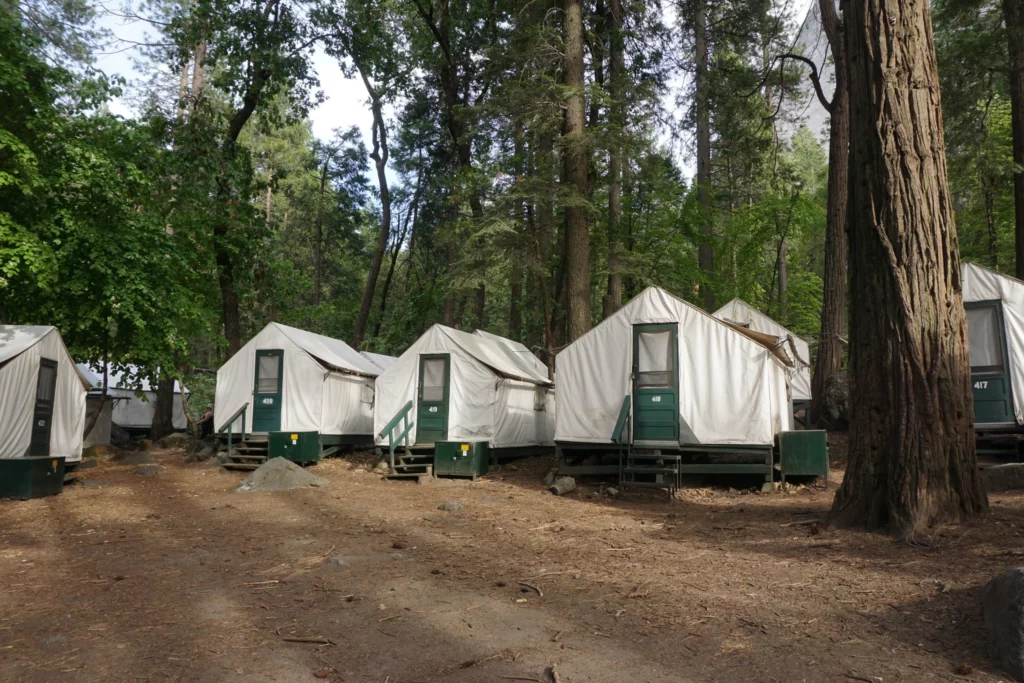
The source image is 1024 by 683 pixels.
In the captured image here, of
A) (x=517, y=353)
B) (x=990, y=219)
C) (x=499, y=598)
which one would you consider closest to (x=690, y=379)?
(x=499, y=598)

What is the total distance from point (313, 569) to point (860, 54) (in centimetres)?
727

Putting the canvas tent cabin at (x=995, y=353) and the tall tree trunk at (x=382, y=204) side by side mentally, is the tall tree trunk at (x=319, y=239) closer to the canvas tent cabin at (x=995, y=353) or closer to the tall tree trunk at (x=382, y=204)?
the tall tree trunk at (x=382, y=204)

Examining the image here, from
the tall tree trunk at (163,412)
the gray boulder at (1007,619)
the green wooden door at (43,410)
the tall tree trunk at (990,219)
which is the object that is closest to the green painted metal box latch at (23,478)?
the green wooden door at (43,410)

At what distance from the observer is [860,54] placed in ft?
23.1

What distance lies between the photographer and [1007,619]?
3793mm

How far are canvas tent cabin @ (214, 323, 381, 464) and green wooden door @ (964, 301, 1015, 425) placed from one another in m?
13.3

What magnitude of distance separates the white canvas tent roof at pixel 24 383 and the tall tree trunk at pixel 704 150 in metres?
16.7

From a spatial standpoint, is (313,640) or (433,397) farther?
(433,397)

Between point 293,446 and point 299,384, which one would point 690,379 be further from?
point 299,384

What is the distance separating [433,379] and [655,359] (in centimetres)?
547

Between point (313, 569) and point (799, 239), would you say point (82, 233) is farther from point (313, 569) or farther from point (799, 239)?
point (799, 239)

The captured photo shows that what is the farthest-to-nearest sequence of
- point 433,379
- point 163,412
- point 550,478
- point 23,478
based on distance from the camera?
point 163,412
point 433,379
point 550,478
point 23,478

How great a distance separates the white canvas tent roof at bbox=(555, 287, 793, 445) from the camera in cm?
1146

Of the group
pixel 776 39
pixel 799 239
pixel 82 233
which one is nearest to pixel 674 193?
pixel 776 39
